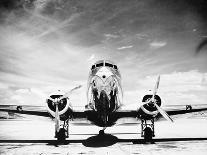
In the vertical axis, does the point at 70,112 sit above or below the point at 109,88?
below

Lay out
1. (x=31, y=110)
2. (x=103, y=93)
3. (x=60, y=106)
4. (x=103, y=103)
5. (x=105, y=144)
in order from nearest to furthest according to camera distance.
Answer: (x=103, y=93) → (x=103, y=103) → (x=105, y=144) → (x=60, y=106) → (x=31, y=110)

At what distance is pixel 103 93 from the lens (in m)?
12.1

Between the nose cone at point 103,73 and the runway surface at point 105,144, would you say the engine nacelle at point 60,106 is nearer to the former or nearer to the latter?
the runway surface at point 105,144

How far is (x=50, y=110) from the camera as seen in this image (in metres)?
13.7

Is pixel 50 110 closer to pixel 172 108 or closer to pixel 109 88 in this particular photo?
pixel 109 88

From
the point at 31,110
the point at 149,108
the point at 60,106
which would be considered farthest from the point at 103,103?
the point at 31,110

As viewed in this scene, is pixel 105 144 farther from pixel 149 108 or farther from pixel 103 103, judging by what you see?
pixel 149 108

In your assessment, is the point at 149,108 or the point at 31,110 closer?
the point at 149,108

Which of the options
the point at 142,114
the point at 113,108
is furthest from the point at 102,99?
the point at 142,114

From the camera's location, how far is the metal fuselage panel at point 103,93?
12.1 m

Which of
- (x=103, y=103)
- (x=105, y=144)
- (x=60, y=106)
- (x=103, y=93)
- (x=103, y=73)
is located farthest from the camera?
(x=60, y=106)

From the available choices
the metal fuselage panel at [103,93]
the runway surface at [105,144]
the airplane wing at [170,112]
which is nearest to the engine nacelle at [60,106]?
the metal fuselage panel at [103,93]

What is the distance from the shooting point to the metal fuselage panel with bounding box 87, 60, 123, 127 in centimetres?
1207

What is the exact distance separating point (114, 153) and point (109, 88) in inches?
148
